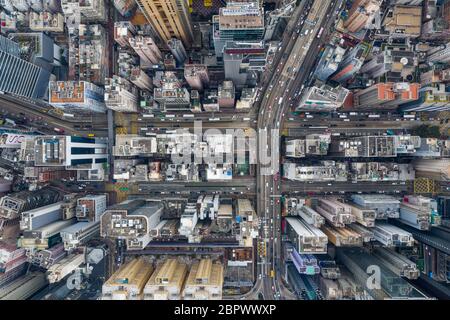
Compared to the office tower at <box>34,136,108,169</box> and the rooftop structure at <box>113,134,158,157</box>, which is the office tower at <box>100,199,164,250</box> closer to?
the rooftop structure at <box>113,134,158,157</box>

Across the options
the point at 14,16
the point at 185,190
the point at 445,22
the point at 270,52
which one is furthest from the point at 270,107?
the point at 14,16

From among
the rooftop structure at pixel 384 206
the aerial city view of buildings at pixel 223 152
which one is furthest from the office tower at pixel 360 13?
the rooftop structure at pixel 384 206

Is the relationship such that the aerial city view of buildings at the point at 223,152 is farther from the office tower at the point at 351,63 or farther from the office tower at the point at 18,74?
the office tower at the point at 351,63

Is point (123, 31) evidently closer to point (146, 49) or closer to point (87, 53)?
point (146, 49)

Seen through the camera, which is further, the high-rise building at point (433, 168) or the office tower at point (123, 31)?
the office tower at point (123, 31)

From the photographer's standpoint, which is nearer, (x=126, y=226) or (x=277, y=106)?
(x=126, y=226)

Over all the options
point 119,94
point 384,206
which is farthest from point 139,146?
point 384,206
